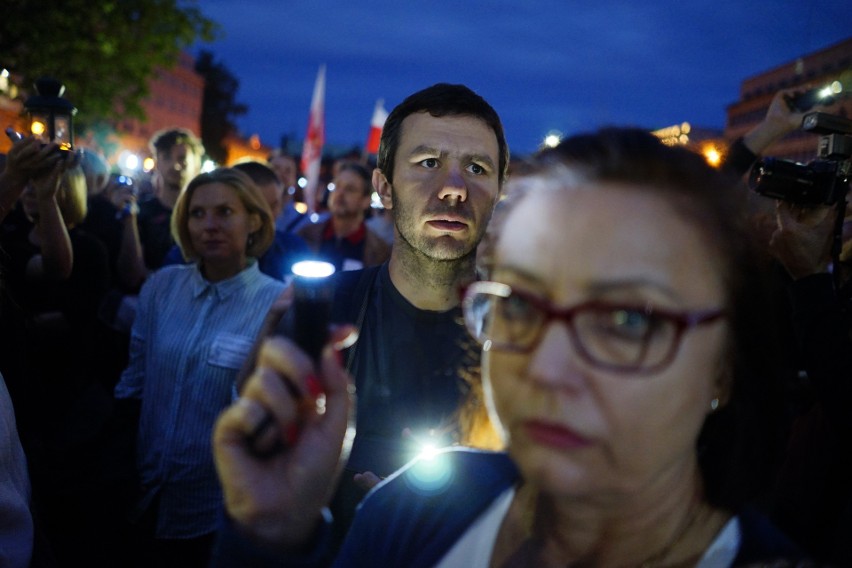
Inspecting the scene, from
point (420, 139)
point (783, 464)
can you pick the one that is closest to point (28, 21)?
point (420, 139)

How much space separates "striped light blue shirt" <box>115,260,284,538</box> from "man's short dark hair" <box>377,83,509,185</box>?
115 centimetres

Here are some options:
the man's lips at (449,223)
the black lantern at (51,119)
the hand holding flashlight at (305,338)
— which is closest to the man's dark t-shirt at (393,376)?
the man's lips at (449,223)

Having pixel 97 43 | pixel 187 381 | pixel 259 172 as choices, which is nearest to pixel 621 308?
pixel 187 381

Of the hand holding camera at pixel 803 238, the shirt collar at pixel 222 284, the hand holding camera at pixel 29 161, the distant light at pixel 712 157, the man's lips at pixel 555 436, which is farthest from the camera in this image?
the hand holding camera at pixel 29 161

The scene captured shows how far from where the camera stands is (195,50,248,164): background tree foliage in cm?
6662

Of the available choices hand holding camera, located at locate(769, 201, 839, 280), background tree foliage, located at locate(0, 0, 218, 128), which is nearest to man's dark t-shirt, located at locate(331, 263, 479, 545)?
hand holding camera, located at locate(769, 201, 839, 280)

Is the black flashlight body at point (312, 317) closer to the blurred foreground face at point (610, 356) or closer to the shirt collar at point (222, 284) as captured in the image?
the blurred foreground face at point (610, 356)

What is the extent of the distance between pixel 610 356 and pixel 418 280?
156 cm

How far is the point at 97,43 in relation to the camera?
17.3 m

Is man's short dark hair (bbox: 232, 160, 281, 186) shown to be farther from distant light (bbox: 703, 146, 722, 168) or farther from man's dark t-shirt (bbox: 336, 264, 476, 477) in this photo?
distant light (bbox: 703, 146, 722, 168)

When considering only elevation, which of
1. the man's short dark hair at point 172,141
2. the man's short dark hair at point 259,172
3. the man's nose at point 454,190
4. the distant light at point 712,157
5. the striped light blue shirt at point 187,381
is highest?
the man's short dark hair at point 172,141

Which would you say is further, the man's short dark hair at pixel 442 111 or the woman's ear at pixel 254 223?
the woman's ear at pixel 254 223

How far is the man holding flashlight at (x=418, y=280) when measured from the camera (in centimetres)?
230

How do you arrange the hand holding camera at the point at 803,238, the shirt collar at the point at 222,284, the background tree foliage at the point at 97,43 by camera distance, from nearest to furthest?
1. the hand holding camera at the point at 803,238
2. the shirt collar at the point at 222,284
3. the background tree foliage at the point at 97,43
